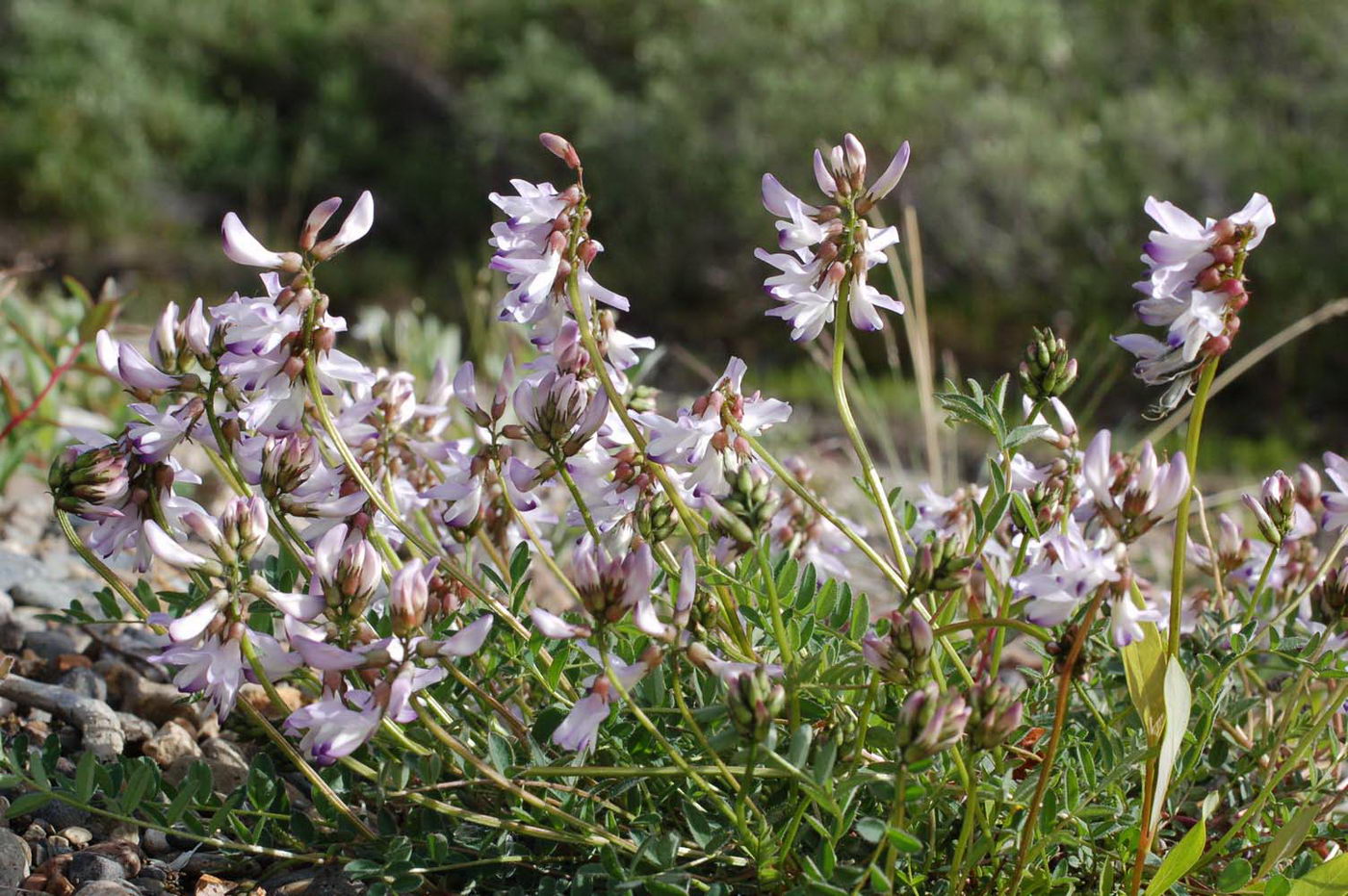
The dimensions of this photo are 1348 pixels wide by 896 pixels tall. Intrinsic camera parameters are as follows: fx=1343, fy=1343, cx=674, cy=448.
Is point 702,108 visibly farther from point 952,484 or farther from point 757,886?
point 757,886

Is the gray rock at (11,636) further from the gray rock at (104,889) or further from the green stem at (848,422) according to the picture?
the green stem at (848,422)

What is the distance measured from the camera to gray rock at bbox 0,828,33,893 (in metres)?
1.49

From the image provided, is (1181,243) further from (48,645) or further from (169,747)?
(48,645)

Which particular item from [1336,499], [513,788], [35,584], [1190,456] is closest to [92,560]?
[513,788]

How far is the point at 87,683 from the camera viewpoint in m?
1.97

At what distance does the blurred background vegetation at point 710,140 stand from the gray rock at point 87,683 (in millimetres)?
4621

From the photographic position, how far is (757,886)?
1.36m

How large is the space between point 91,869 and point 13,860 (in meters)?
0.08

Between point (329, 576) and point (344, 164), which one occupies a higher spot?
point (329, 576)

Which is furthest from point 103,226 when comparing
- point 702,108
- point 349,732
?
point 349,732

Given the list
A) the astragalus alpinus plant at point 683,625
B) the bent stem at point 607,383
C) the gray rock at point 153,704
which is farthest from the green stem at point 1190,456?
the gray rock at point 153,704

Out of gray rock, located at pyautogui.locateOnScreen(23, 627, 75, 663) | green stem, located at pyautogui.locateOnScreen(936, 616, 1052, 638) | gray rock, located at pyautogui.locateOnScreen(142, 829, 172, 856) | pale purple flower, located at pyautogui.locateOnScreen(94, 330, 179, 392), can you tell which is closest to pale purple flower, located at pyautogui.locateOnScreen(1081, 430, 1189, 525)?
green stem, located at pyautogui.locateOnScreen(936, 616, 1052, 638)

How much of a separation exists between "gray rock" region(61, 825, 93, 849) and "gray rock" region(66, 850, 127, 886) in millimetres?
85

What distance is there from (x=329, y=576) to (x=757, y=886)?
21.4 inches
